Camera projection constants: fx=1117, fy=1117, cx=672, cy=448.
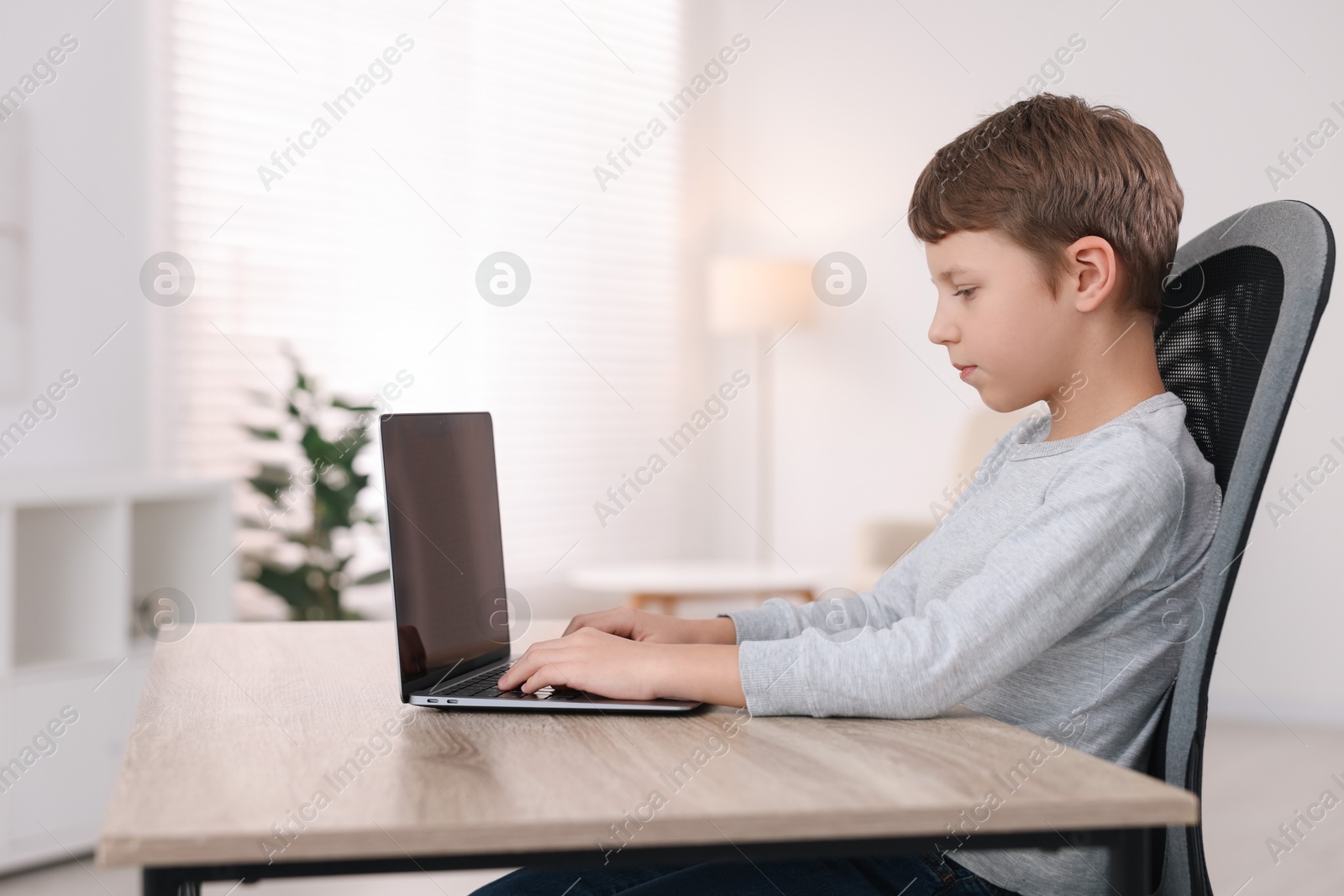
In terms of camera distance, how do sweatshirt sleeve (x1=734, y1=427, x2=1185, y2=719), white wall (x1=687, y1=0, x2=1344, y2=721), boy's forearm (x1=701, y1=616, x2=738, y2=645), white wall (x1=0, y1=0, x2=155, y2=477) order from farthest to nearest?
white wall (x1=687, y1=0, x2=1344, y2=721)
white wall (x1=0, y1=0, x2=155, y2=477)
boy's forearm (x1=701, y1=616, x2=738, y2=645)
sweatshirt sleeve (x1=734, y1=427, x2=1185, y2=719)

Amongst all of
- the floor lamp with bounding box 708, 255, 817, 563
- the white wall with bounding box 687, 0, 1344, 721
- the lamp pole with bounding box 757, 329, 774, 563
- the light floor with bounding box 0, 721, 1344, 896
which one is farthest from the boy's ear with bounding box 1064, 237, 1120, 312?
the lamp pole with bounding box 757, 329, 774, 563

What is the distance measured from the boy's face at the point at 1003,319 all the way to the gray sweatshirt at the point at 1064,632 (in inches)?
3.0

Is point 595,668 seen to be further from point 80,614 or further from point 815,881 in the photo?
point 80,614

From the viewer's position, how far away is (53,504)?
2.53 meters

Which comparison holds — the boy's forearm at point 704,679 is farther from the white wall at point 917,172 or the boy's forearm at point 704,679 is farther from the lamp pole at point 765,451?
the lamp pole at point 765,451

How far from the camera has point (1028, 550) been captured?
873 mm

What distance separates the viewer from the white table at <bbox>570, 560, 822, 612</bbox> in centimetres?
363

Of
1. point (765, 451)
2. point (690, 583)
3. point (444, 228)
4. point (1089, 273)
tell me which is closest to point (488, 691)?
point (1089, 273)

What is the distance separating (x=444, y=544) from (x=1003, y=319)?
0.55 metres

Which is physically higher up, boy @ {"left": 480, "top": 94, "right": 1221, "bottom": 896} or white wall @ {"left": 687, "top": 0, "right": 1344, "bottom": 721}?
white wall @ {"left": 687, "top": 0, "right": 1344, "bottom": 721}


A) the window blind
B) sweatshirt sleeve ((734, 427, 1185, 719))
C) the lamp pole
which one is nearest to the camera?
sweatshirt sleeve ((734, 427, 1185, 719))

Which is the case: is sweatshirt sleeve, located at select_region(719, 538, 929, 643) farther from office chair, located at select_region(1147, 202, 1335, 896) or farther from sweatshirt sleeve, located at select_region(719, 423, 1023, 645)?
office chair, located at select_region(1147, 202, 1335, 896)

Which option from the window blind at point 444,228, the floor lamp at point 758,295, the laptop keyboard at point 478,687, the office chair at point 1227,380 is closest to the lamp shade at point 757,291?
the floor lamp at point 758,295

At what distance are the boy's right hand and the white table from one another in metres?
2.42
